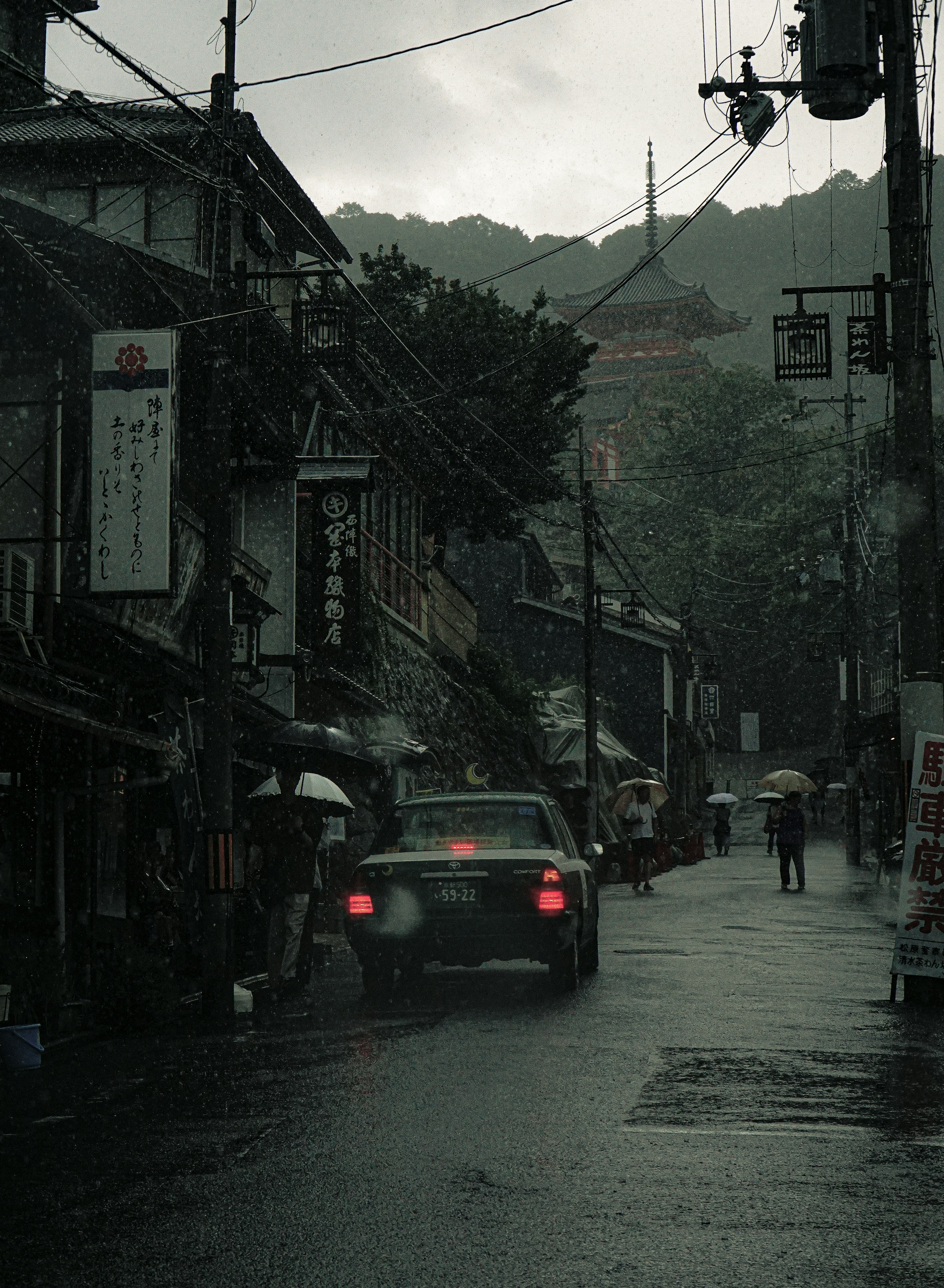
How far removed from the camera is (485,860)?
12609 millimetres

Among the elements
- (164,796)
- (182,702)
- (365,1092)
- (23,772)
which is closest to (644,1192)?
(365,1092)

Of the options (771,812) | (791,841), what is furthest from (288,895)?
(771,812)

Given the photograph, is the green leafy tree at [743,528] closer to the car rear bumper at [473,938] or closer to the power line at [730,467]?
the power line at [730,467]

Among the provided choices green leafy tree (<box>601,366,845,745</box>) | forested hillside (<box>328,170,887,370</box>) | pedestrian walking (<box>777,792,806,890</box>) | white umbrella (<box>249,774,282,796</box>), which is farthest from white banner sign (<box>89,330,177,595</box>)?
forested hillside (<box>328,170,887,370</box>)

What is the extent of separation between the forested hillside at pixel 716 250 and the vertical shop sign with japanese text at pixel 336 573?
79664mm

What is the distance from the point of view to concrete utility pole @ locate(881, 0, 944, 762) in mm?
13430

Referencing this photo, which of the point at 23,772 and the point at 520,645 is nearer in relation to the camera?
the point at 23,772

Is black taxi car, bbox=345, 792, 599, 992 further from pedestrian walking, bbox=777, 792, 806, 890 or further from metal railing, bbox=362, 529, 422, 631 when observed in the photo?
pedestrian walking, bbox=777, 792, 806, 890

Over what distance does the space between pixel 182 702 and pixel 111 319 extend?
4.34 meters

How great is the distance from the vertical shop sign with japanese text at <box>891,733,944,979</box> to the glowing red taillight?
270 cm

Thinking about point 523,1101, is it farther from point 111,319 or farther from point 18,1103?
point 111,319

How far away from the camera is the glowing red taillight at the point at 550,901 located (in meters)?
12.5

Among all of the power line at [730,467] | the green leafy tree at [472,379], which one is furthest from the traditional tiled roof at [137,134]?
the power line at [730,467]

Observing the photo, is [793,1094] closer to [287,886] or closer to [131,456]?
[287,886]
